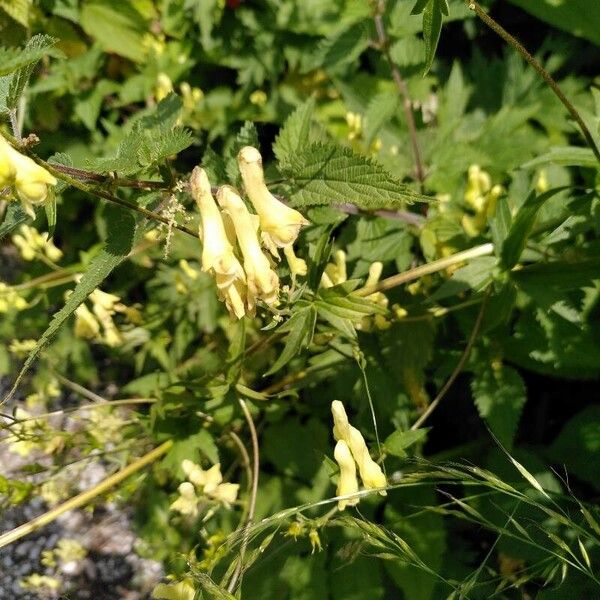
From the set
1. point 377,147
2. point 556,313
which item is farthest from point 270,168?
point 556,313

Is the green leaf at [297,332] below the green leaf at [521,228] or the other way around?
below

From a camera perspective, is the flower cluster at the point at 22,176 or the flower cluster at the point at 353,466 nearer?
the flower cluster at the point at 22,176

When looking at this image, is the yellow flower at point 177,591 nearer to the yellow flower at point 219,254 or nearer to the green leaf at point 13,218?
the yellow flower at point 219,254

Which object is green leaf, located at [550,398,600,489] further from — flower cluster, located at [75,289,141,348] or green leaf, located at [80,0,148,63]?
green leaf, located at [80,0,148,63]

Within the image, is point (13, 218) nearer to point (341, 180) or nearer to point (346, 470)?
point (341, 180)

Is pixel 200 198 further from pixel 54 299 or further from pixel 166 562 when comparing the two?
pixel 166 562

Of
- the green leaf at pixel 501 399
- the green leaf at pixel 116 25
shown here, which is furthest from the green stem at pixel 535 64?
the green leaf at pixel 116 25
